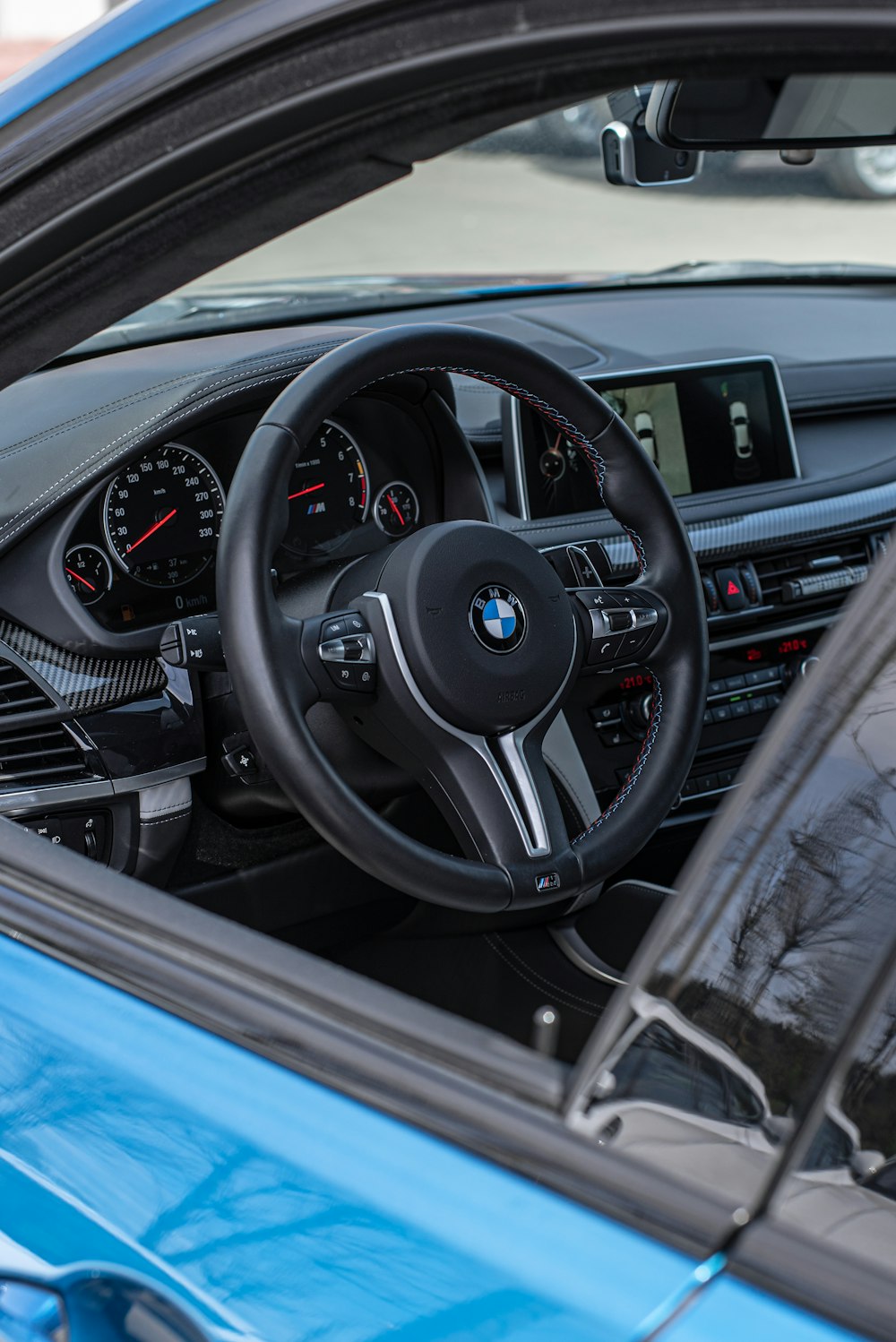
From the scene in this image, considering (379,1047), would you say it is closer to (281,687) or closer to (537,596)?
(281,687)

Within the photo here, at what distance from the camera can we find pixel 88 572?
6.64 feet

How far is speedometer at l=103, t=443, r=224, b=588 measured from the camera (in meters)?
2.06

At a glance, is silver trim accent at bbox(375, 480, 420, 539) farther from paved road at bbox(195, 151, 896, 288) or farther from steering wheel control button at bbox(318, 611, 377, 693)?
paved road at bbox(195, 151, 896, 288)

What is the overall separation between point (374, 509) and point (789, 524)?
3.26 feet

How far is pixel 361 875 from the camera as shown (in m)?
2.33

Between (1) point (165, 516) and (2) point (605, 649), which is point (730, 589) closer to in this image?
(2) point (605, 649)

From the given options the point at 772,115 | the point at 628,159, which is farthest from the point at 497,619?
the point at 628,159

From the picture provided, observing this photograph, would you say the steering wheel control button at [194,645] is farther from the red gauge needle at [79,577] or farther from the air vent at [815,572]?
the air vent at [815,572]

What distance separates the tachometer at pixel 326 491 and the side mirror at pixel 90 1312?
133 cm

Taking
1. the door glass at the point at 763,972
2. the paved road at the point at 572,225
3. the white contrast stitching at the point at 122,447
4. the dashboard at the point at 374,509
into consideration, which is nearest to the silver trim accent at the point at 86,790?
the dashboard at the point at 374,509

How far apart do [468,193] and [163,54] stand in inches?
468

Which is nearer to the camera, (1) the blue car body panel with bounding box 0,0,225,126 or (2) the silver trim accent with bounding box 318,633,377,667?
(1) the blue car body panel with bounding box 0,0,225,126

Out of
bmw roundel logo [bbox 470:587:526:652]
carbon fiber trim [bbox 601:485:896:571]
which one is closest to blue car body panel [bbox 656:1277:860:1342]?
bmw roundel logo [bbox 470:587:526:652]

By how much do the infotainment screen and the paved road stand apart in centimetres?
522
